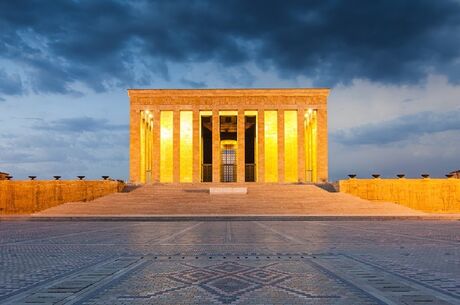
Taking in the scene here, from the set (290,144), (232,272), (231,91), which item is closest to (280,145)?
(290,144)

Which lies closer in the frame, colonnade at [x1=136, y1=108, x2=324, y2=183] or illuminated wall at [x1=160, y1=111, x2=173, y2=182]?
colonnade at [x1=136, y1=108, x2=324, y2=183]

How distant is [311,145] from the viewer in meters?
45.4

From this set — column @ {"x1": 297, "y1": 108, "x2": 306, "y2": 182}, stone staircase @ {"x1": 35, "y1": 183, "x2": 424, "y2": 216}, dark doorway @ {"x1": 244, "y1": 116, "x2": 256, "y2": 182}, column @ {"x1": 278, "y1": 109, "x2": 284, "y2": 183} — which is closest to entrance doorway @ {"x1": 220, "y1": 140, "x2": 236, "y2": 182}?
dark doorway @ {"x1": 244, "y1": 116, "x2": 256, "y2": 182}

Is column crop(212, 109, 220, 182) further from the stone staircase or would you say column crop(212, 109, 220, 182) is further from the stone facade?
the stone staircase

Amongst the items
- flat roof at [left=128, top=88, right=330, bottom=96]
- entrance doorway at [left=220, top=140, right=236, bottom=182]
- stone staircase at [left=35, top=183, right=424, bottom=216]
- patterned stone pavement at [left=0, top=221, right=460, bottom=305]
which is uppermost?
flat roof at [left=128, top=88, right=330, bottom=96]

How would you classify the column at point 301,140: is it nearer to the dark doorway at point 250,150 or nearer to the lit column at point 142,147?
the dark doorway at point 250,150

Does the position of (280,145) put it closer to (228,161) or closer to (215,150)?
(215,150)

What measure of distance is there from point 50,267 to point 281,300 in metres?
4.42

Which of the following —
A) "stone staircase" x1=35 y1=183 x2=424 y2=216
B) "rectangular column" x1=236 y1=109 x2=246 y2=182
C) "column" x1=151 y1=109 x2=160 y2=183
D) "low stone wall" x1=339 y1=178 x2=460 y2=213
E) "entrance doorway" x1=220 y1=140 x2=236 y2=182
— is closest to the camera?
"stone staircase" x1=35 y1=183 x2=424 y2=216

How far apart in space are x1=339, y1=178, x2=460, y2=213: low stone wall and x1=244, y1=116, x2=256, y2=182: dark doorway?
44.2 feet

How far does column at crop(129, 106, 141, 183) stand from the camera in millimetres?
43156

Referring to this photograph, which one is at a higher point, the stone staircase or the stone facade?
the stone facade

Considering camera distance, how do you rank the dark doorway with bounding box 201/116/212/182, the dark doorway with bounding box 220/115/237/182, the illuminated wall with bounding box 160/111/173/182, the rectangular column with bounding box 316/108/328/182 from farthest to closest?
1. the dark doorway with bounding box 220/115/237/182
2. the dark doorway with bounding box 201/116/212/182
3. the illuminated wall with bounding box 160/111/173/182
4. the rectangular column with bounding box 316/108/328/182

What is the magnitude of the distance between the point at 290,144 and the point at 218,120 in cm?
742
